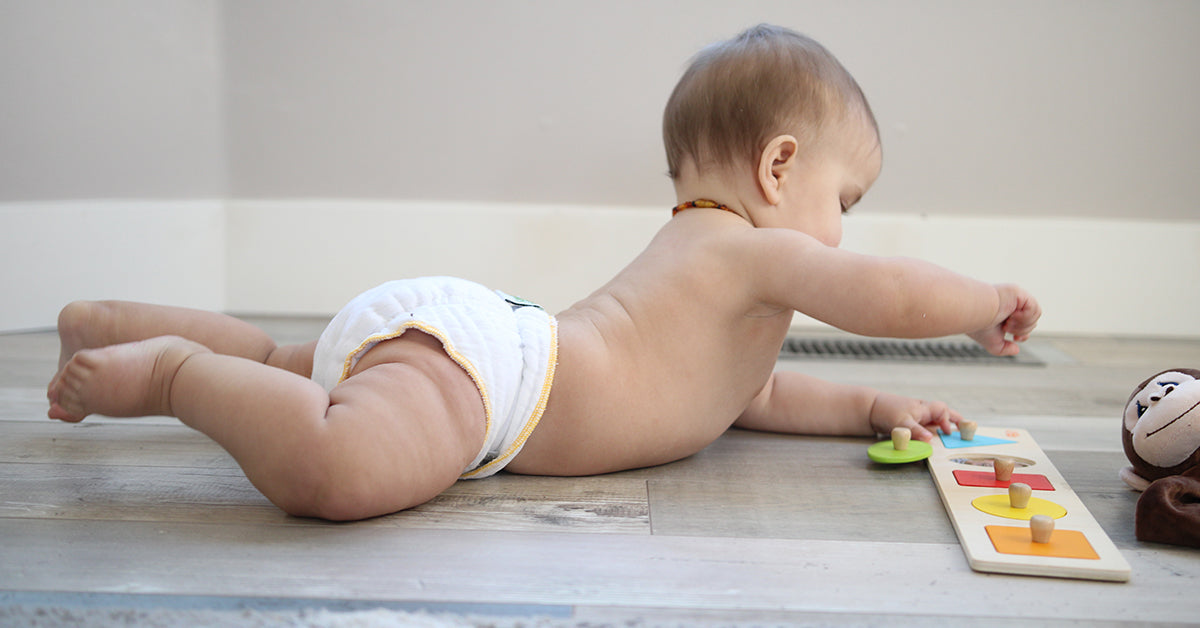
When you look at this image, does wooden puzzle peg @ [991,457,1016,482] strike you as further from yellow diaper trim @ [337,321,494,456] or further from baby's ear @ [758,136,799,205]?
yellow diaper trim @ [337,321,494,456]

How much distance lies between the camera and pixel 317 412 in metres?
0.77

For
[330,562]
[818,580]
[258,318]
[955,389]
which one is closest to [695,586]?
[818,580]

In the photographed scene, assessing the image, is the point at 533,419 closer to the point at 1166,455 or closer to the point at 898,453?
the point at 898,453

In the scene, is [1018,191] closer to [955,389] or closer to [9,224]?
[955,389]

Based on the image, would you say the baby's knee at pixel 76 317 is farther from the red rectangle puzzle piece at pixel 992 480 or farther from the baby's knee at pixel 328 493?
the red rectangle puzzle piece at pixel 992 480

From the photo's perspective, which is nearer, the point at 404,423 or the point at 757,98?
the point at 404,423

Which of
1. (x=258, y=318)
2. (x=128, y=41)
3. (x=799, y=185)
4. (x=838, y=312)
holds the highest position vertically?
(x=128, y=41)

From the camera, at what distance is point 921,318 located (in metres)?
0.91

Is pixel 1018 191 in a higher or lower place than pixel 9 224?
higher

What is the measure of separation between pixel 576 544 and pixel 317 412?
23 cm

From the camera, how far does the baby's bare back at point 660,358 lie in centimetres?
93

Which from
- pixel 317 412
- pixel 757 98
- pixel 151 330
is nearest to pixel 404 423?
pixel 317 412

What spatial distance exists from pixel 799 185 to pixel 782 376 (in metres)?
0.26

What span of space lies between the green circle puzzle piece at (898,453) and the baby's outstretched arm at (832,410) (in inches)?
2.7
